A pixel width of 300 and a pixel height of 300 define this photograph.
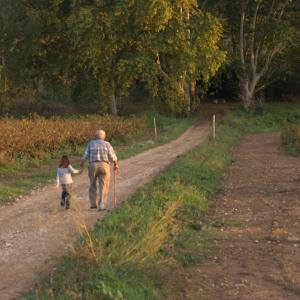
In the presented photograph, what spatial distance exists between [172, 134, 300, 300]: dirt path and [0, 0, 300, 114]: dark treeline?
19.8 meters

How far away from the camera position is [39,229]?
11086 millimetres

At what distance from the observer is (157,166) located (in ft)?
69.0

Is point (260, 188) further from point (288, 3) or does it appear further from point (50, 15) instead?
point (288, 3)

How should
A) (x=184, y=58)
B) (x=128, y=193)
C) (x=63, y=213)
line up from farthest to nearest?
(x=184, y=58)
(x=128, y=193)
(x=63, y=213)

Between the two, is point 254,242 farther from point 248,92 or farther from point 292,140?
point 248,92

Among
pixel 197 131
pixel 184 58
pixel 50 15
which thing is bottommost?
pixel 197 131

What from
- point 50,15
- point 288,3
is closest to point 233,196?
point 50,15

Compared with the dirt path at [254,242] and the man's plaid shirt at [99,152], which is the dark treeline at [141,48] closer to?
the dirt path at [254,242]

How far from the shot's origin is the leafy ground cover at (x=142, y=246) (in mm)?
7262

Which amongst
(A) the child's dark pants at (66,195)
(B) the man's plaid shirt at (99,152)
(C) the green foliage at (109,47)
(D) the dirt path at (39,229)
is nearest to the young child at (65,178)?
(A) the child's dark pants at (66,195)

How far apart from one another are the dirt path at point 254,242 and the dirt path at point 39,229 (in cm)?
203

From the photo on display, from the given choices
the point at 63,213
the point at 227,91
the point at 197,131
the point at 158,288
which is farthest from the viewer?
the point at 227,91

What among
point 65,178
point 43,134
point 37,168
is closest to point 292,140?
point 43,134

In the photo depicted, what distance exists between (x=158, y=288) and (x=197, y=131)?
2860cm
